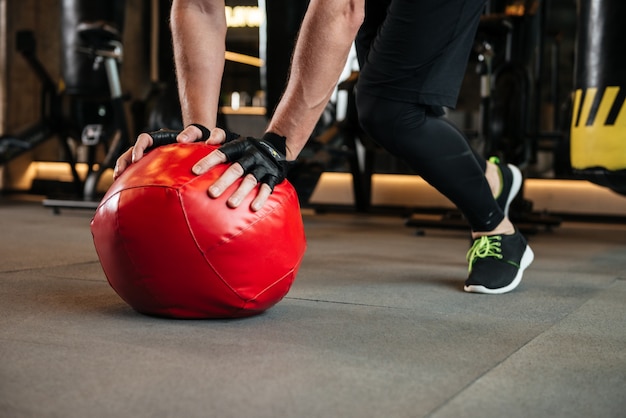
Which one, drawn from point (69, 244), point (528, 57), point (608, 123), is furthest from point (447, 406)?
point (528, 57)

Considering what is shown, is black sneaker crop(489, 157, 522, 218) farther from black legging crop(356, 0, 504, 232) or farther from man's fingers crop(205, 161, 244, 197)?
man's fingers crop(205, 161, 244, 197)

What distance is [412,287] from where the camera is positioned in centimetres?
197

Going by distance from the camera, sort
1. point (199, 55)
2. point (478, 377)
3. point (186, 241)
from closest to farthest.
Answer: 1. point (478, 377)
2. point (186, 241)
3. point (199, 55)

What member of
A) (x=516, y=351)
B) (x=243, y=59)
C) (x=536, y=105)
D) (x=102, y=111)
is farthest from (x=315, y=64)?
(x=243, y=59)

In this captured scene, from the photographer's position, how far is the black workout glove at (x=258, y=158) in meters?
1.37

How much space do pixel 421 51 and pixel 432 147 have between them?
0.23 metres

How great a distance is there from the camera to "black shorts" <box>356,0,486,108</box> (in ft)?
5.73

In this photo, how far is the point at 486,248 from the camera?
1973 mm

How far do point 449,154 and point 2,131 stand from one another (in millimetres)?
5812

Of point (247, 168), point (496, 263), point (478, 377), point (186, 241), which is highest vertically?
point (247, 168)

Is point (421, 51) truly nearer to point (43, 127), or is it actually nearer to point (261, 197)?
point (261, 197)

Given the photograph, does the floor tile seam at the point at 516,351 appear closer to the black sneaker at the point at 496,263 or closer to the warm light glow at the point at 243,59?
the black sneaker at the point at 496,263

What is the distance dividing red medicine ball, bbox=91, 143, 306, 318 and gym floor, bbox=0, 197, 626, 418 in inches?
2.0

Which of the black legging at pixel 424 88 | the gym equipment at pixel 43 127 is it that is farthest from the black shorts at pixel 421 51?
the gym equipment at pixel 43 127
